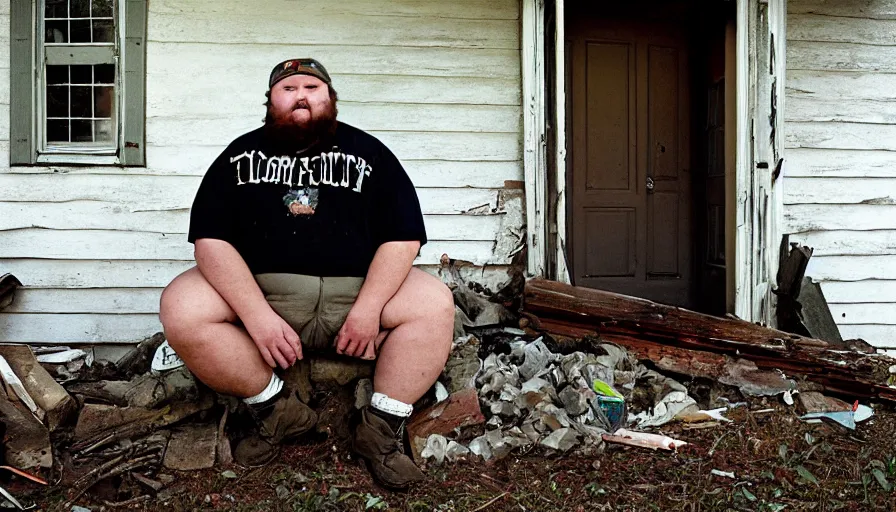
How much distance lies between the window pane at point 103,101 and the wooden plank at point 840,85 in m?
4.44

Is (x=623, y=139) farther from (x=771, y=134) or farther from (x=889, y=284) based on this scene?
(x=889, y=284)

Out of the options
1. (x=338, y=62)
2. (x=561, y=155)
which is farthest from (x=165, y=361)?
(x=561, y=155)

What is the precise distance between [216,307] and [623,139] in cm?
418

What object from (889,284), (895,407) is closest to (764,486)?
(895,407)

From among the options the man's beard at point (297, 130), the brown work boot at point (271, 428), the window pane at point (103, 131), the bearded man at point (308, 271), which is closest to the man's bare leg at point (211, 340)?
the bearded man at point (308, 271)

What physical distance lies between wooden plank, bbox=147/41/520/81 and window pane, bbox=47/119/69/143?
0.62 meters

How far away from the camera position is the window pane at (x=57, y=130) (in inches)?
187

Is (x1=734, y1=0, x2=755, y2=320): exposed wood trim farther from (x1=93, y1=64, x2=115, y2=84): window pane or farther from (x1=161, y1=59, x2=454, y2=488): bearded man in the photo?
(x1=93, y1=64, x2=115, y2=84): window pane

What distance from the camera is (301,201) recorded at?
9.96ft

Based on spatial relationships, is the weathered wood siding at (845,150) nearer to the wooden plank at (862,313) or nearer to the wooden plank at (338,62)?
the wooden plank at (862,313)

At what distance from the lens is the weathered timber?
13.0ft

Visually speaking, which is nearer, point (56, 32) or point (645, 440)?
point (645, 440)

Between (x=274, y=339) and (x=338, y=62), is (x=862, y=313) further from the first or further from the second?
(x=274, y=339)

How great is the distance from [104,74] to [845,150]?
491 centimetres
